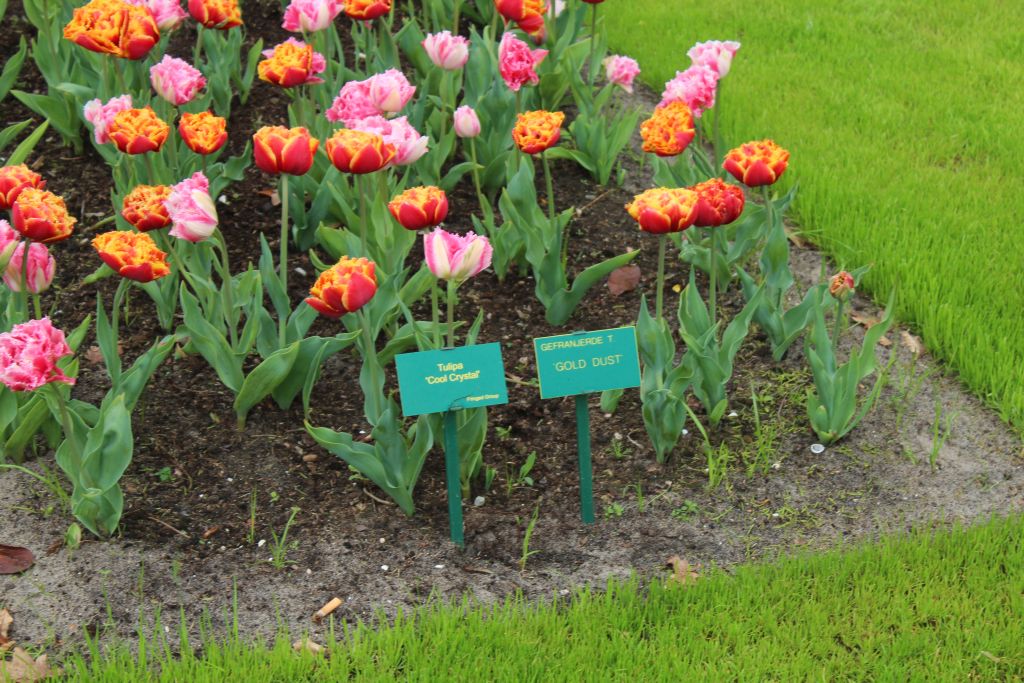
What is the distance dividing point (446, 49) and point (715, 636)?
220 cm

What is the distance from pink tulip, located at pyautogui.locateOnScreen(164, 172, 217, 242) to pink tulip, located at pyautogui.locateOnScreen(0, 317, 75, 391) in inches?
21.1

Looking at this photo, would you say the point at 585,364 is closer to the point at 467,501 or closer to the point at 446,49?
the point at 467,501

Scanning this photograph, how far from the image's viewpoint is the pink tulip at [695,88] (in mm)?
3818

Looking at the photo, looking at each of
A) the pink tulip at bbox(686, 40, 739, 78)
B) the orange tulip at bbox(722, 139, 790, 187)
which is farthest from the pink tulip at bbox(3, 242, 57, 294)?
the pink tulip at bbox(686, 40, 739, 78)

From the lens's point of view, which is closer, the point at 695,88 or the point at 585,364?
the point at 585,364

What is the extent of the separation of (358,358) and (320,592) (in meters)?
1.00

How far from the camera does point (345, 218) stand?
160 inches

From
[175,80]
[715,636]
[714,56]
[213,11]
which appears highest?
[213,11]

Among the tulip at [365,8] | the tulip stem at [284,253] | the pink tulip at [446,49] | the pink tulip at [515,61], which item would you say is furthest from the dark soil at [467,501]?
the tulip at [365,8]

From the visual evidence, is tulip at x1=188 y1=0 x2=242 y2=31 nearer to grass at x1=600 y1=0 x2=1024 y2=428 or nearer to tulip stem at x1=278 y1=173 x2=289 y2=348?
tulip stem at x1=278 y1=173 x2=289 y2=348

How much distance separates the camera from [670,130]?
3.55 m

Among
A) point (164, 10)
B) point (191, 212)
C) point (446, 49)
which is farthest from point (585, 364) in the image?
point (164, 10)

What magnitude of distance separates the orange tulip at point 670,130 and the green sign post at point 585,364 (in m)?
0.84

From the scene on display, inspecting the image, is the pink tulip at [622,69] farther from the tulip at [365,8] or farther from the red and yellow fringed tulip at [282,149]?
the red and yellow fringed tulip at [282,149]
